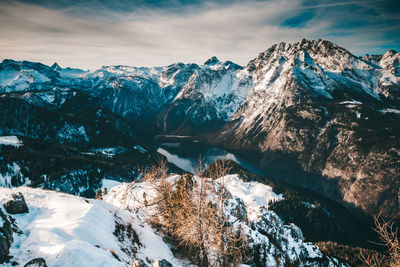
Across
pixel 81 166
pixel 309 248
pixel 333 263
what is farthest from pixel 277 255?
pixel 81 166

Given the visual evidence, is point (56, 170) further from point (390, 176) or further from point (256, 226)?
point (390, 176)

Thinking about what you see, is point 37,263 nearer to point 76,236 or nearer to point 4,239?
point 4,239

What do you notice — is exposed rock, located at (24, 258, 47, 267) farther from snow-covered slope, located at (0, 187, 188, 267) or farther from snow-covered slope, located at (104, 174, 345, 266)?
snow-covered slope, located at (104, 174, 345, 266)

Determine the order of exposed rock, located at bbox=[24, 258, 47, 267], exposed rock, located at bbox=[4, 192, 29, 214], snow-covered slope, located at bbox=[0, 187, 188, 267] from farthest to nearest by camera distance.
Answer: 1. exposed rock, located at bbox=[4, 192, 29, 214]
2. snow-covered slope, located at bbox=[0, 187, 188, 267]
3. exposed rock, located at bbox=[24, 258, 47, 267]

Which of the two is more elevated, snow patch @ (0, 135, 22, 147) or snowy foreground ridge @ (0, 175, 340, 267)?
snowy foreground ridge @ (0, 175, 340, 267)

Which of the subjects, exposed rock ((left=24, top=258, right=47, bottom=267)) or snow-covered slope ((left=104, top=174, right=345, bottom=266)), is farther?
snow-covered slope ((left=104, top=174, right=345, bottom=266))

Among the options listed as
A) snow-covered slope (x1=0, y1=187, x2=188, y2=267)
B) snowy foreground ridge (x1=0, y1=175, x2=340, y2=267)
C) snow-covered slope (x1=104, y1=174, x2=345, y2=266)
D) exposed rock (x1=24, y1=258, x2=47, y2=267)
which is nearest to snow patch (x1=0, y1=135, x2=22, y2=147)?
snow-covered slope (x1=104, y1=174, x2=345, y2=266)
